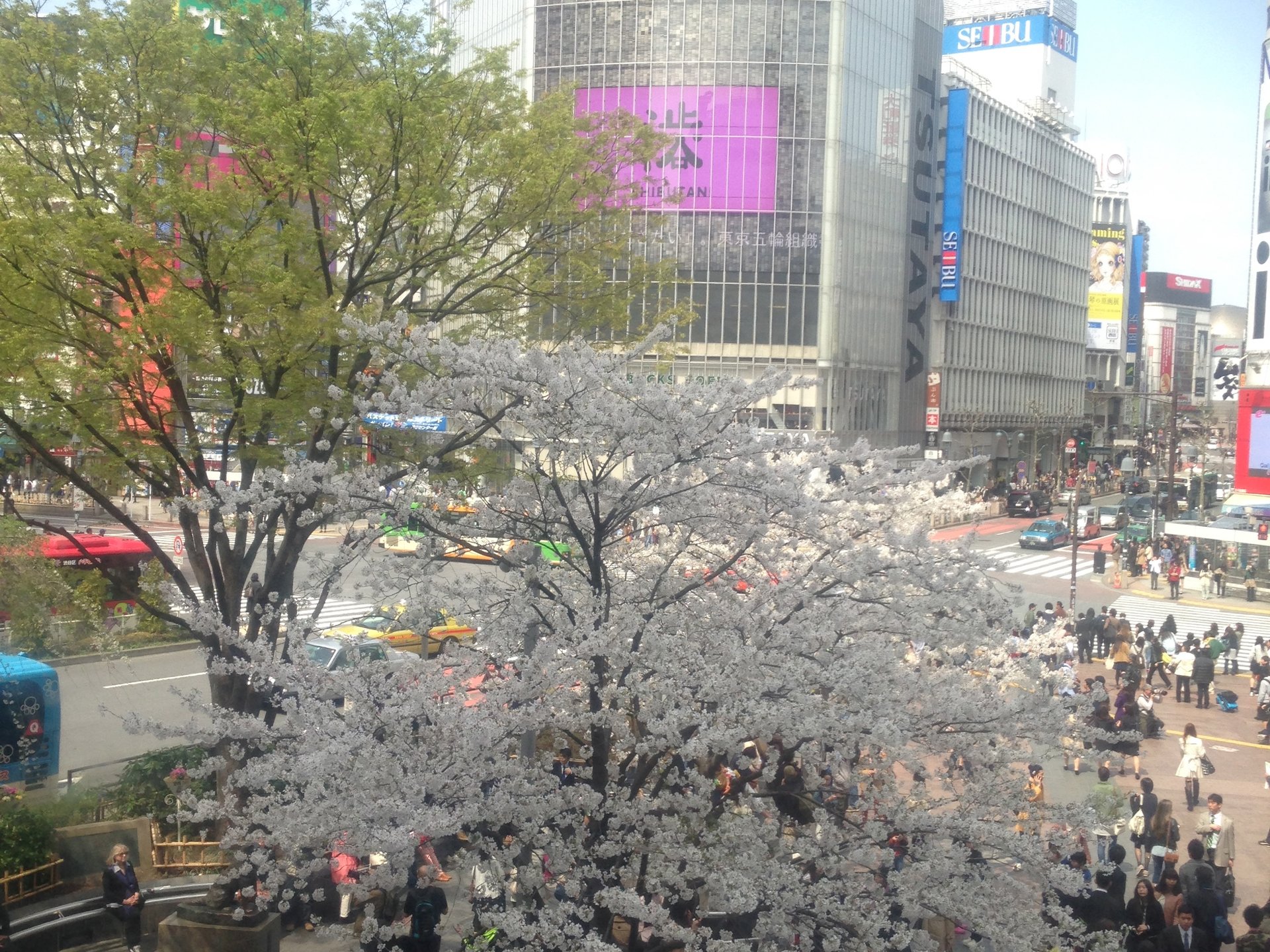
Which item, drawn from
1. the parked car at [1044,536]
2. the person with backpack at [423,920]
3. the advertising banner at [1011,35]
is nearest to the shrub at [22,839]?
the person with backpack at [423,920]

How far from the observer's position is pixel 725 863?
7.62 meters

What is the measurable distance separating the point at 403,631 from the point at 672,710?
13.7 metres

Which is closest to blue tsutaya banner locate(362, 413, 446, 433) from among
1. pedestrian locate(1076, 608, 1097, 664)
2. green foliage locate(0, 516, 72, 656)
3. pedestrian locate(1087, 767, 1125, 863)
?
green foliage locate(0, 516, 72, 656)

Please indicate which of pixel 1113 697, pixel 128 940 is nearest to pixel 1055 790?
pixel 1113 697

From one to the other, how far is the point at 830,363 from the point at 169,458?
48.0 m

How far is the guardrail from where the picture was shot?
11102 mm

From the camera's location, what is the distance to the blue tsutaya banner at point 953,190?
6788 centimetres

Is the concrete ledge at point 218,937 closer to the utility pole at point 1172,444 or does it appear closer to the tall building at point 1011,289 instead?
the utility pole at point 1172,444

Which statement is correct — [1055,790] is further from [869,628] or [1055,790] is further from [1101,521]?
[1101,521]

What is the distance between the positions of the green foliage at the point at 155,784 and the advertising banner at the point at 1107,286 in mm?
98861

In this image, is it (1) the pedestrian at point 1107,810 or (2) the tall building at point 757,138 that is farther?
(2) the tall building at point 757,138

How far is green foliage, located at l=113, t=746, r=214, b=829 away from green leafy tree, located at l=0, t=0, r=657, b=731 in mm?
2067

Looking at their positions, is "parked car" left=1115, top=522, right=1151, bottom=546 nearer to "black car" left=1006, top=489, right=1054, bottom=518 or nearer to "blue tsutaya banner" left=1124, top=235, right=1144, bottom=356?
"black car" left=1006, top=489, right=1054, bottom=518

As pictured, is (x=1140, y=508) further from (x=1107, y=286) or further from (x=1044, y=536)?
(x=1107, y=286)
